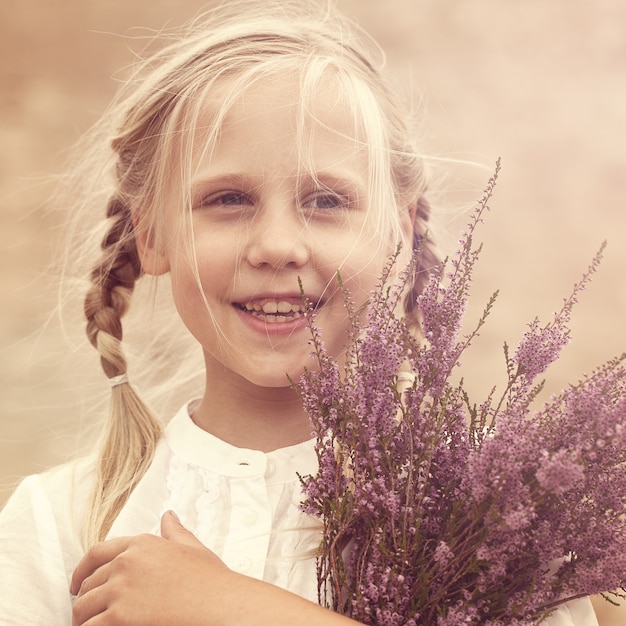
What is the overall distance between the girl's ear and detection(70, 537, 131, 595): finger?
51cm

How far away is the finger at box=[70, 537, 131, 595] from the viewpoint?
3.56 feet

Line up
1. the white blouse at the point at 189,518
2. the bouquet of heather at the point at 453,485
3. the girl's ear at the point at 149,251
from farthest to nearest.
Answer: the girl's ear at the point at 149,251
the white blouse at the point at 189,518
the bouquet of heather at the point at 453,485

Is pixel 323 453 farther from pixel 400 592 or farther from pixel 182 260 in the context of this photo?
pixel 182 260

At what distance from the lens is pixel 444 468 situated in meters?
0.96

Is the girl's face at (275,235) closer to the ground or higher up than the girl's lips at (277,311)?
higher up

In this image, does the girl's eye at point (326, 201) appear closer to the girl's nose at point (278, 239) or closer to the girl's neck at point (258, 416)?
the girl's nose at point (278, 239)

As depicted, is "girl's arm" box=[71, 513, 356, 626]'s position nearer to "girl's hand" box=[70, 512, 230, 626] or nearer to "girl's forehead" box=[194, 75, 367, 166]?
"girl's hand" box=[70, 512, 230, 626]

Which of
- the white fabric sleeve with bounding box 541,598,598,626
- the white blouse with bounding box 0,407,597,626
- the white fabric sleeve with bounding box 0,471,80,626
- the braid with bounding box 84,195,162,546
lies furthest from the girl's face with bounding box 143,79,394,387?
the white fabric sleeve with bounding box 541,598,598,626

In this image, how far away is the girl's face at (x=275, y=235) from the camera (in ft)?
4.12

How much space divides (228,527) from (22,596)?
0.31 m

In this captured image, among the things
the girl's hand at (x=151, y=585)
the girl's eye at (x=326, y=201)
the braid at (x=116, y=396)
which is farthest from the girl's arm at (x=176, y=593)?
the girl's eye at (x=326, y=201)

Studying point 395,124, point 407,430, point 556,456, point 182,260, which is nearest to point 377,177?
point 395,124

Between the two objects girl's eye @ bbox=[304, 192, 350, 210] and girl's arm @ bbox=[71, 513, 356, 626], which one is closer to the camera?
girl's arm @ bbox=[71, 513, 356, 626]

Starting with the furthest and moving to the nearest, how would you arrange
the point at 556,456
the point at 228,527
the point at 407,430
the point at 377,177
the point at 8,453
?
the point at 8,453 → the point at 377,177 → the point at 228,527 → the point at 407,430 → the point at 556,456
